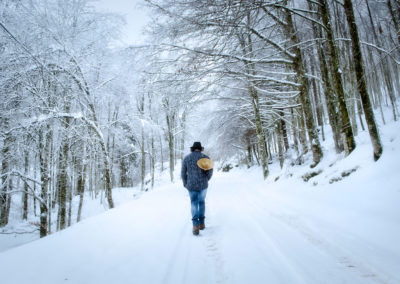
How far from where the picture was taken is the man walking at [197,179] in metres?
3.70

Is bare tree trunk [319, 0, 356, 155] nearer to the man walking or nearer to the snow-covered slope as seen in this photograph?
the snow-covered slope

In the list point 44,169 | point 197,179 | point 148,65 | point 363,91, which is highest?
point 148,65

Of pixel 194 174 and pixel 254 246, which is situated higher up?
pixel 194 174

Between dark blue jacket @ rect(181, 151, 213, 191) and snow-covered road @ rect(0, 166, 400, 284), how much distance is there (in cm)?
90

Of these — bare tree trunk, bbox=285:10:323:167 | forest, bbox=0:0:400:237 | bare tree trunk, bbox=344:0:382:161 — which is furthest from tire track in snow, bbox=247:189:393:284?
bare tree trunk, bbox=285:10:323:167

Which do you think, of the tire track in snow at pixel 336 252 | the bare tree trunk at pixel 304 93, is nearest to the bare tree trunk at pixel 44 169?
the tire track in snow at pixel 336 252

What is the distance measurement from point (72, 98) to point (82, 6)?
13.1ft

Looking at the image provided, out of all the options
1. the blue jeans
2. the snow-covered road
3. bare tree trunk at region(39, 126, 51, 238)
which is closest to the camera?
the snow-covered road

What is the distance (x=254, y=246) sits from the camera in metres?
2.64

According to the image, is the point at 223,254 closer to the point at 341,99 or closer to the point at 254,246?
the point at 254,246

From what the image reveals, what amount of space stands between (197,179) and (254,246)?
1611 millimetres

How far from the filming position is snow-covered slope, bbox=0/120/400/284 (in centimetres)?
200

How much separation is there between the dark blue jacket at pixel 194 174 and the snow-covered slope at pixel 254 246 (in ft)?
2.96

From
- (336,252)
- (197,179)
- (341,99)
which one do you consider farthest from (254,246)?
(341,99)
